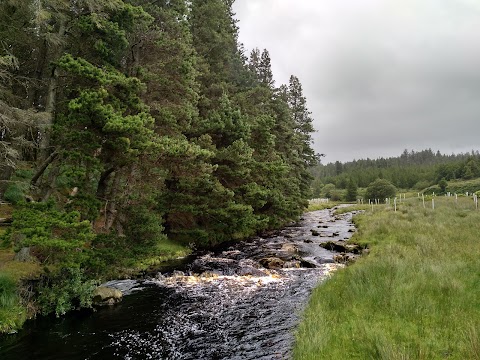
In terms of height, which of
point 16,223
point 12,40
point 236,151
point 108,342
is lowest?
point 108,342

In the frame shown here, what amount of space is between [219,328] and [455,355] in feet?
20.0

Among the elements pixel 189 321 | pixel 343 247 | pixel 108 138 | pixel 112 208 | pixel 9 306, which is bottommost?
pixel 189 321

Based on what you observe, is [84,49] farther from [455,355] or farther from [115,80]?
[455,355]

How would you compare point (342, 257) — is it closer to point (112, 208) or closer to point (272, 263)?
point (272, 263)

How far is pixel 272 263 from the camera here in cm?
1755

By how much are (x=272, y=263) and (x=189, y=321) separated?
795 centimetres

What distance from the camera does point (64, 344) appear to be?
8.92m

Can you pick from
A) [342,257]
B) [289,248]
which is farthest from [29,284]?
[289,248]

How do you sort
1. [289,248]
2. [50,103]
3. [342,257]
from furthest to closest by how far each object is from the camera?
[289,248] < [342,257] < [50,103]

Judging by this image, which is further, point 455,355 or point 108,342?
point 108,342

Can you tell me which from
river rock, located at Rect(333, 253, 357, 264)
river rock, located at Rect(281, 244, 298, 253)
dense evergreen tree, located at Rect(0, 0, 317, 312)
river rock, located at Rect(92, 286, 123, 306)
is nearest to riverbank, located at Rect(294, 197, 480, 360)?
river rock, located at Rect(333, 253, 357, 264)

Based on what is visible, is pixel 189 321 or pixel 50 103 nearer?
pixel 189 321

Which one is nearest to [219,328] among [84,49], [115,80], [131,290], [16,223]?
[131,290]

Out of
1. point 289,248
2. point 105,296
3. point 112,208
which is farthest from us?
point 289,248
